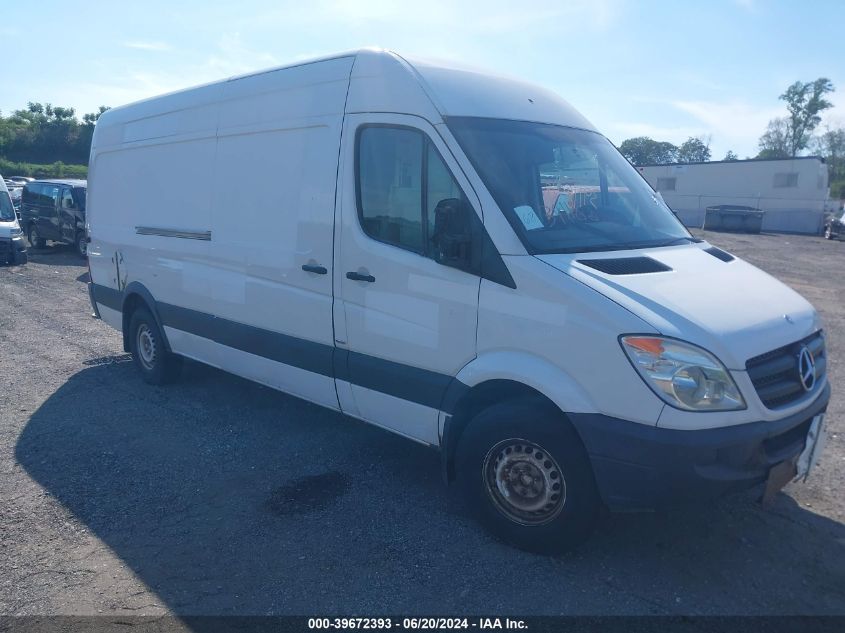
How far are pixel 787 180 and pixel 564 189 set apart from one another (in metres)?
41.9

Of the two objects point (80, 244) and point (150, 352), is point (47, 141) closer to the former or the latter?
point (80, 244)

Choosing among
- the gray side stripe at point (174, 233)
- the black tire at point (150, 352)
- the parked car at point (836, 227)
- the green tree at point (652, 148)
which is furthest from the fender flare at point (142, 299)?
the green tree at point (652, 148)

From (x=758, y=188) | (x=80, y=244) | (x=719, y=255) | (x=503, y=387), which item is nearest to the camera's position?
(x=503, y=387)

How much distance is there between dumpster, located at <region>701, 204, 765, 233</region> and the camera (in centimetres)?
3662

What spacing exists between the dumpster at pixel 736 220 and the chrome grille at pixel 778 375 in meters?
36.3

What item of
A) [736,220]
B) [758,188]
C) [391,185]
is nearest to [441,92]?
[391,185]

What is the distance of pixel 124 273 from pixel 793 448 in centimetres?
643

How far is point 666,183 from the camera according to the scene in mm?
44594

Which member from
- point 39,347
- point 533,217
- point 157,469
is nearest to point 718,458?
point 533,217

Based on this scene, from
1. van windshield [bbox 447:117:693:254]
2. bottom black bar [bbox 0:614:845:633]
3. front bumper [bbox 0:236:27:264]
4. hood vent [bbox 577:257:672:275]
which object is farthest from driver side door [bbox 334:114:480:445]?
front bumper [bbox 0:236:27:264]

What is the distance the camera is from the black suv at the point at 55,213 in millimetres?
18531

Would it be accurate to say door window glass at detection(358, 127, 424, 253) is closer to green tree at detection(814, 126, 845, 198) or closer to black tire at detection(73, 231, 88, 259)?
black tire at detection(73, 231, 88, 259)

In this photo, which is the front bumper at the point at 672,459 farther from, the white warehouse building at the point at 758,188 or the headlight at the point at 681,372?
the white warehouse building at the point at 758,188

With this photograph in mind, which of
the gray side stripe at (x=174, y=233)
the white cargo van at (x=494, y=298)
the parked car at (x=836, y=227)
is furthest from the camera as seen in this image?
the parked car at (x=836, y=227)
